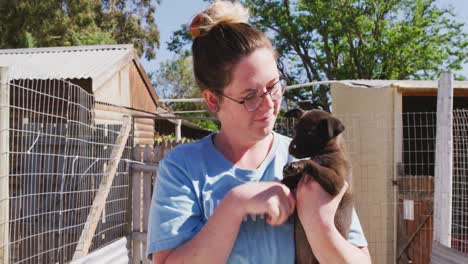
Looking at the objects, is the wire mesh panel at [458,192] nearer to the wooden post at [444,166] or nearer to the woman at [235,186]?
the wooden post at [444,166]

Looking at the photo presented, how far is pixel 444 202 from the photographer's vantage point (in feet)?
23.5

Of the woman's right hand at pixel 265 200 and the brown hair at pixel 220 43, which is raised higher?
the brown hair at pixel 220 43

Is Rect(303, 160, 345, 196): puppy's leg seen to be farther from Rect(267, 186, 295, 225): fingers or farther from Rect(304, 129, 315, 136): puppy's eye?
Rect(304, 129, 315, 136): puppy's eye

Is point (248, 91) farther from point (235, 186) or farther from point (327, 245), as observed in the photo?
point (327, 245)

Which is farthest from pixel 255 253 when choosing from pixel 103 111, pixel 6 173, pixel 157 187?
pixel 103 111

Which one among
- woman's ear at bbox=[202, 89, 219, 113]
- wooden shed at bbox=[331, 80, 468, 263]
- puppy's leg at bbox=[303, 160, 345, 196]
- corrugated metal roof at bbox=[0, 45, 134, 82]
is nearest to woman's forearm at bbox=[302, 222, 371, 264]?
puppy's leg at bbox=[303, 160, 345, 196]

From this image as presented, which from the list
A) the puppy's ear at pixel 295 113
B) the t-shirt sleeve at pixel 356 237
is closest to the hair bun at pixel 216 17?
the t-shirt sleeve at pixel 356 237

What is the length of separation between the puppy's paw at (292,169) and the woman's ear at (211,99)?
16.3 inches

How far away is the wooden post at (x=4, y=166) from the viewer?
4.23 metres

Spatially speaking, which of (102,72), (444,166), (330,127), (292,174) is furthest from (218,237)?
(102,72)

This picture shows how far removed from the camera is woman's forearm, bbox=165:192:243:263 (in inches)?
77.5

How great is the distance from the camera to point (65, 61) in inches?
651

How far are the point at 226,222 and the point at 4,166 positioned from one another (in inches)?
119

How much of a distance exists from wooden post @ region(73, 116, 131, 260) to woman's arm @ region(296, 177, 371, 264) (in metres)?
4.70
